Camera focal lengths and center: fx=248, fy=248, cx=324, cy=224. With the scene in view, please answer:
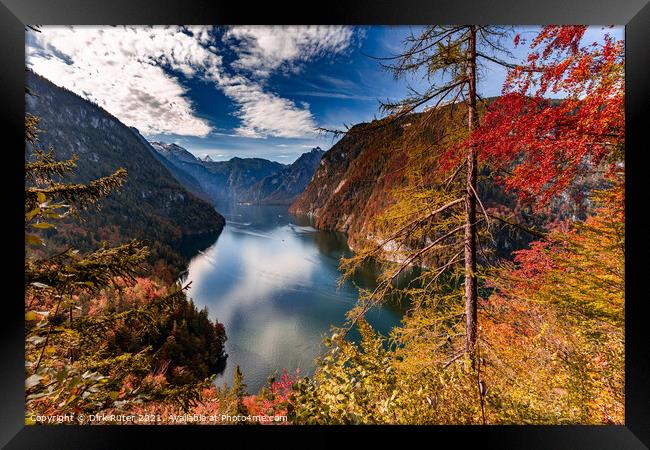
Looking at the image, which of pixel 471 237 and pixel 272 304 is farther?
pixel 272 304

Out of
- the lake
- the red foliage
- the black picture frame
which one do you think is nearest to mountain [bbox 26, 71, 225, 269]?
the lake

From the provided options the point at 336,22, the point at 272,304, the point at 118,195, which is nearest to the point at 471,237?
the point at 336,22

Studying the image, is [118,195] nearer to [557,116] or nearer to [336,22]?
[336,22]

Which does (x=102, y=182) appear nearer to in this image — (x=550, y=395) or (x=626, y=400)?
(x=550, y=395)

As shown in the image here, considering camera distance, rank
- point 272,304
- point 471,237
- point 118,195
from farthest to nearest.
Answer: point 272,304 < point 118,195 < point 471,237

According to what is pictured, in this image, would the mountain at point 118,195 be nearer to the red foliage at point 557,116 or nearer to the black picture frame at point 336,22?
the black picture frame at point 336,22

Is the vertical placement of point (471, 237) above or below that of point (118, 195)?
below

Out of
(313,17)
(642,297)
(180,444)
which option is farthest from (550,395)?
(313,17)

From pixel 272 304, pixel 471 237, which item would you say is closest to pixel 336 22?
pixel 471 237

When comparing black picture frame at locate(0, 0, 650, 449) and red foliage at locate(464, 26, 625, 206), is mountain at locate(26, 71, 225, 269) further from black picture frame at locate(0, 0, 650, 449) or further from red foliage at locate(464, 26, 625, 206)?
red foliage at locate(464, 26, 625, 206)

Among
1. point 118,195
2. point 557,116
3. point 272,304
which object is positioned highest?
point 118,195

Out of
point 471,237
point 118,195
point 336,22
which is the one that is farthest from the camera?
point 118,195
